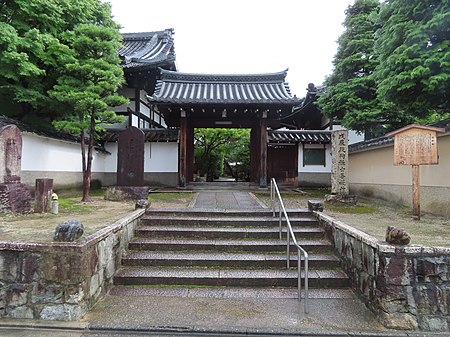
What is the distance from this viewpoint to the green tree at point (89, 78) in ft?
27.7

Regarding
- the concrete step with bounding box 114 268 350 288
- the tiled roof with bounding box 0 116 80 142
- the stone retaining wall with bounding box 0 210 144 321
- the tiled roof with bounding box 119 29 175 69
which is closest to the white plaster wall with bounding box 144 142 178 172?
the tiled roof with bounding box 0 116 80 142

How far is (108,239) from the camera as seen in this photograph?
4.62 metres

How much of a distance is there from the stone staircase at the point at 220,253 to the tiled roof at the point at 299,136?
8.34m

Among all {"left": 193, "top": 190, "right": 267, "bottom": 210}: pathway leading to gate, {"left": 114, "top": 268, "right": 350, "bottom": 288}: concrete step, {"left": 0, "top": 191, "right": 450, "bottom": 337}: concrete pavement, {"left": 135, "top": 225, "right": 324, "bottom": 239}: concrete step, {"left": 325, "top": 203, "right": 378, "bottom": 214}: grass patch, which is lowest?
{"left": 0, "top": 191, "right": 450, "bottom": 337}: concrete pavement

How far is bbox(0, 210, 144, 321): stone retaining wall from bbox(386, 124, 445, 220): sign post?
6.62 meters

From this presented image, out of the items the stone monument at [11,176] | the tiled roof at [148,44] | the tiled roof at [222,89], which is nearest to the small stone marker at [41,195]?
the stone monument at [11,176]

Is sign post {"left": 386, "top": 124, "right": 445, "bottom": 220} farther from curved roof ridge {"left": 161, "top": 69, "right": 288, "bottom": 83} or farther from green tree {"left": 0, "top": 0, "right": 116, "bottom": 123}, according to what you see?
green tree {"left": 0, "top": 0, "right": 116, "bottom": 123}

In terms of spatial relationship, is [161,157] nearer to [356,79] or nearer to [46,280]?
[356,79]

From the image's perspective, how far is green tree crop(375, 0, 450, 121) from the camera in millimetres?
6352

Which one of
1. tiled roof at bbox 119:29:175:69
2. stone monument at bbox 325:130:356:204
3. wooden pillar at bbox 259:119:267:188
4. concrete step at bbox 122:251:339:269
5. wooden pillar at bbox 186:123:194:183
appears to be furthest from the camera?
tiled roof at bbox 119:29:175:69

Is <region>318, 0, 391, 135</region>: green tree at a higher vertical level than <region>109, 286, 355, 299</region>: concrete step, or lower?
higher

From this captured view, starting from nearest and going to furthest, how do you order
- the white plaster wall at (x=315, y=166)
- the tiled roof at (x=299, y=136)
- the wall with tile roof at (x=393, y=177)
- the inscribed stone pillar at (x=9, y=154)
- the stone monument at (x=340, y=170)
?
the inscribed stone pillar at (x=9, y=154), the wall with tile roof at (x=393, y=177), the stone monument at (x=340, y=170), the tiled roof at (x=299, y=136), the white plaster wall at (x=315, y=166)

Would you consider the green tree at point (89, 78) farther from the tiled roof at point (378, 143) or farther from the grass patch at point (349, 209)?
the tiled roof at point (378, 143)

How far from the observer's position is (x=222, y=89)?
14.6 m
